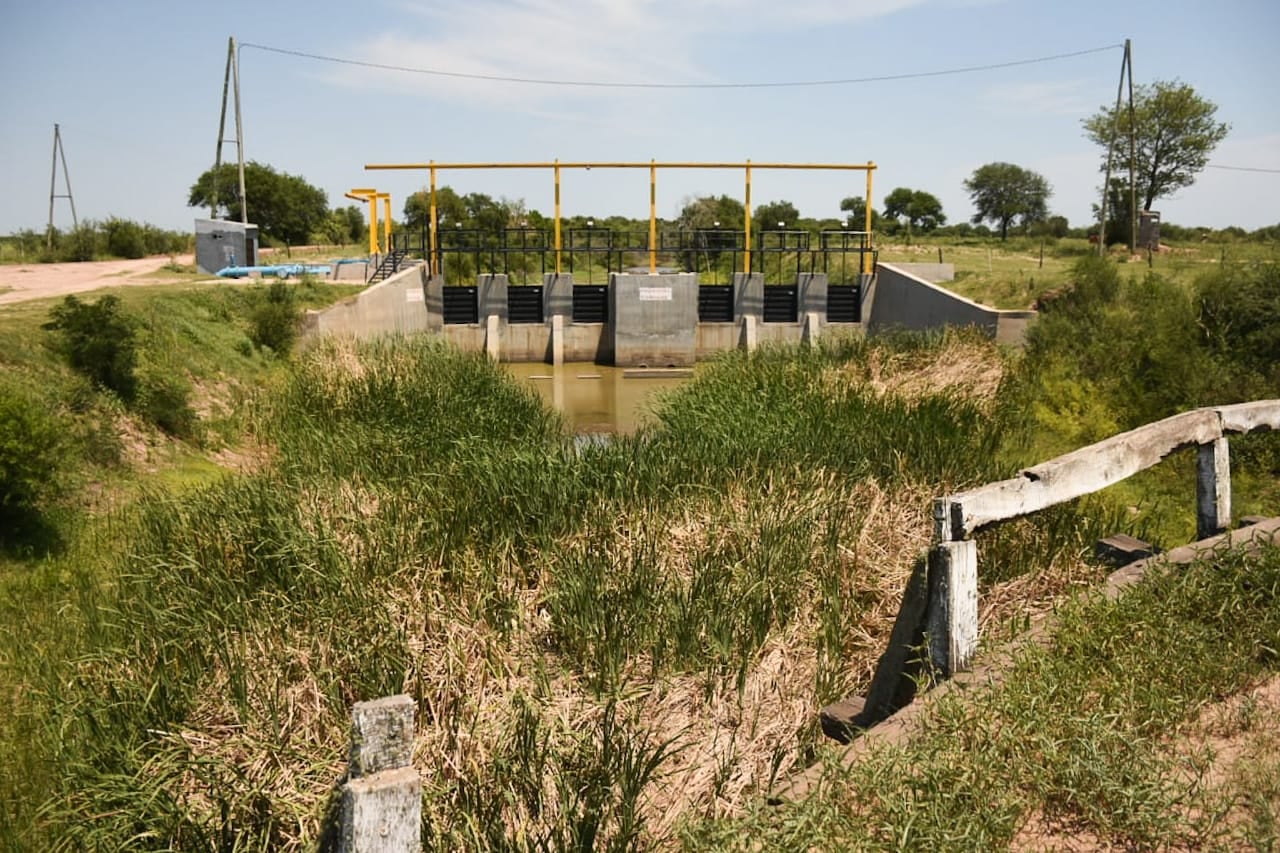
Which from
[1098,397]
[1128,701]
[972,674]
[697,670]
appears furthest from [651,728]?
[1098,397]

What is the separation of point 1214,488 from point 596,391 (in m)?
19.1

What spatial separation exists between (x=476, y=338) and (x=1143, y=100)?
3389 cm

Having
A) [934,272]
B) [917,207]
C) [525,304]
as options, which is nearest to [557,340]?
[525,304]

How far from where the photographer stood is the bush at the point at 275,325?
669 inches

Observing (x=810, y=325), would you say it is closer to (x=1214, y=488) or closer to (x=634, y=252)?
(x=634, y=252)

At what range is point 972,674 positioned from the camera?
4703mm

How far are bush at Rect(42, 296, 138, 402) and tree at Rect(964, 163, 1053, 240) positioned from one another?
7391 centimetres

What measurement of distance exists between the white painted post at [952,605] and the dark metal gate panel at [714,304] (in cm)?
2449

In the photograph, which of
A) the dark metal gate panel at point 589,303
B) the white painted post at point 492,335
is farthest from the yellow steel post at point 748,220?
the white painted post at point 492,335

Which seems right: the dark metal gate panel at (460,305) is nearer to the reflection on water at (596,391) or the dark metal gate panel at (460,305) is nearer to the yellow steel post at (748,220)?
the reflection on water at (596,391)

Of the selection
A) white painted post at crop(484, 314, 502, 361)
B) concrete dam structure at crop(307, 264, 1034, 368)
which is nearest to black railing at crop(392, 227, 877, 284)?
concrete dam structure at crop(307, 264, 1034, 368)

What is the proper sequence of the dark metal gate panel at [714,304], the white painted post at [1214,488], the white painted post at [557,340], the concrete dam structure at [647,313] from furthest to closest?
the dark metal gate panel at [714,304] < the white painted post at [557,340] < the concrete dam structure at [647,313] < the white painted post at [1214,488]

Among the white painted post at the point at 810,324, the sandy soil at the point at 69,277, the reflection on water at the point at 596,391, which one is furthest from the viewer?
the white painted post at the point at 810,324

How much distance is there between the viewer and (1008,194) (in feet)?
257
